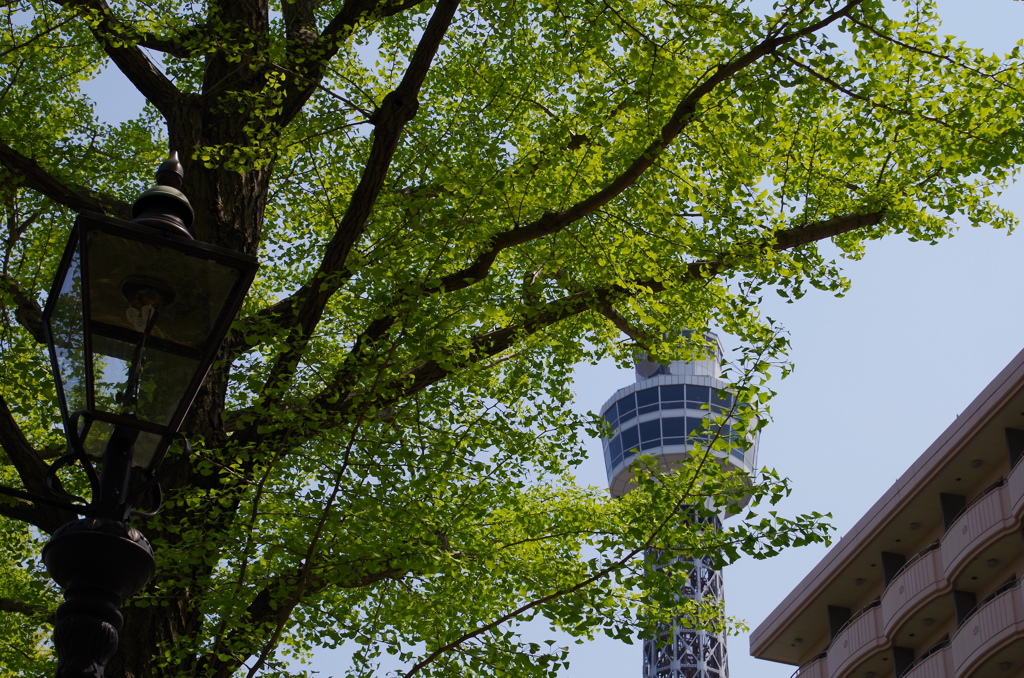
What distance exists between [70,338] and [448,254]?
3961 mm

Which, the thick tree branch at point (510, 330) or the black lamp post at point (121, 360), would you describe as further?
the thick tree branch at point (510, 330)

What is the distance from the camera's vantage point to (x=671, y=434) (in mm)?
72875

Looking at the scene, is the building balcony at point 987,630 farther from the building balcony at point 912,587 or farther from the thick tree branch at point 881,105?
the thick tree branch at point 881,105

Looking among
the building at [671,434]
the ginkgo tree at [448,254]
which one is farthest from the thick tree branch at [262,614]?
the building at [671,434]

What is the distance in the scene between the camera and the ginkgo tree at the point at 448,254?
269 inches

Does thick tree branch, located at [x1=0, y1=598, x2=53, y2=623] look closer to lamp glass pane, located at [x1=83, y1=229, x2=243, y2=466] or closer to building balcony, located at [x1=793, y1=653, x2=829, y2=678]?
lamp glass pane, located at [x1=83, y1=229, x2=243, y2=466]

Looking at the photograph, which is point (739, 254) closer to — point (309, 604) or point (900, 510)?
point (309, 604)

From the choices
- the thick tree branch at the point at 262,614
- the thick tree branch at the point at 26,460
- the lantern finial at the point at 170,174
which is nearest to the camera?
the lantern finial at the point at 170,174

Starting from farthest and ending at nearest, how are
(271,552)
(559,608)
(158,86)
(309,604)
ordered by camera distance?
(158,86) < (271,552) < (309,604) < (559,608)

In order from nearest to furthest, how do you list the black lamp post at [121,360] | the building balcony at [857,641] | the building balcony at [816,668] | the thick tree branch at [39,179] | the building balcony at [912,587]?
the black lamp post at [121,360], the thick tree branch at [39,179], the building balcony at [912,587], the building balcony at [857,641], the building balcony at [816,668]

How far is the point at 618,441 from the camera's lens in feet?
252

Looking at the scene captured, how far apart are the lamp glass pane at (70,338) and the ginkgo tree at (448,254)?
1.99 m

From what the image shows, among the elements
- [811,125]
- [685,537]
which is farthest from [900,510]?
[685,537]

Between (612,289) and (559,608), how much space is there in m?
3.19
